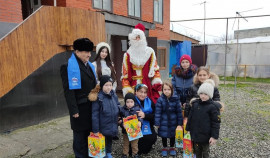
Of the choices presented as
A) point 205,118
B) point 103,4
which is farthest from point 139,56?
point 103,4

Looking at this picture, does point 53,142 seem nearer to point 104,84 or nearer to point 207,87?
point 104,84

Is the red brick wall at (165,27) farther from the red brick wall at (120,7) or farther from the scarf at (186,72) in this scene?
the scarf at (186,72)

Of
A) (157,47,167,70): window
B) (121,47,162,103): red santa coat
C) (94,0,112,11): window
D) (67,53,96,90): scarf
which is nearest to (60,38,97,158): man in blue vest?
(67,53,96,90): scarf

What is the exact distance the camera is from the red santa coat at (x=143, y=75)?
366 centimetres

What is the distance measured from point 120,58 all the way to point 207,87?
4.94 meters

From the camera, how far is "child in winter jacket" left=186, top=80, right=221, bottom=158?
2531 mm

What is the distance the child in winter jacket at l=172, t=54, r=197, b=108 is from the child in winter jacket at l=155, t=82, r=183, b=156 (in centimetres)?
41

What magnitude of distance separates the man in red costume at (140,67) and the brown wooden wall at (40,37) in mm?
1830

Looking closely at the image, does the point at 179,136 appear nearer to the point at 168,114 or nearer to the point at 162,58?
the point at 168,114

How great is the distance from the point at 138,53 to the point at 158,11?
867 centimetres

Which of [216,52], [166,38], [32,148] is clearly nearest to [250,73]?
[216,52]

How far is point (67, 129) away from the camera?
4.37 meters

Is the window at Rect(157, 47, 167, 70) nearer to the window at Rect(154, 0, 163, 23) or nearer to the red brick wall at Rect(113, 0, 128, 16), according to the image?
the window at Rect(154, 0, 163, 23)

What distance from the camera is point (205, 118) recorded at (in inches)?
101
